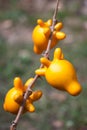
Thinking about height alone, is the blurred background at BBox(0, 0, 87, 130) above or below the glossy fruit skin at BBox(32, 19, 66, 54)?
below

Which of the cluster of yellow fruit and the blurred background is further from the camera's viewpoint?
the blurred background

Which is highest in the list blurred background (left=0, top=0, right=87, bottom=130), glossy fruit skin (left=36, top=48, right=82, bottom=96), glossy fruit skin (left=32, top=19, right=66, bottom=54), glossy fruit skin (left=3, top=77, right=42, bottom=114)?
glossy fruit skin (left=32, top=19, right=66, bottom=54)

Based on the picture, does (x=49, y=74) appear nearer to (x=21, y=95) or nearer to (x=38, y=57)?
(x=21, y=95)

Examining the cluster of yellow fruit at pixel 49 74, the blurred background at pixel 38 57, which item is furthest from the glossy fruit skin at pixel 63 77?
the blurred background at pixel 38 57

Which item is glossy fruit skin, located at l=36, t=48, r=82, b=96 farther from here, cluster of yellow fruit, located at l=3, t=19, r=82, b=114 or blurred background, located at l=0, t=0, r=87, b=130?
blurred background, located at l=0, t=0, r=87, b=130

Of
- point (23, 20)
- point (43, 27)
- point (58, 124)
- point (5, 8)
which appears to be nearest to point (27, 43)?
point (23, 20)

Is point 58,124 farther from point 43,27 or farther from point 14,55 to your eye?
point 43,27

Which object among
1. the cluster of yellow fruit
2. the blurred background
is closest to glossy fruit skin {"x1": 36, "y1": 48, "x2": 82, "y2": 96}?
the cluster of yellow fruit
